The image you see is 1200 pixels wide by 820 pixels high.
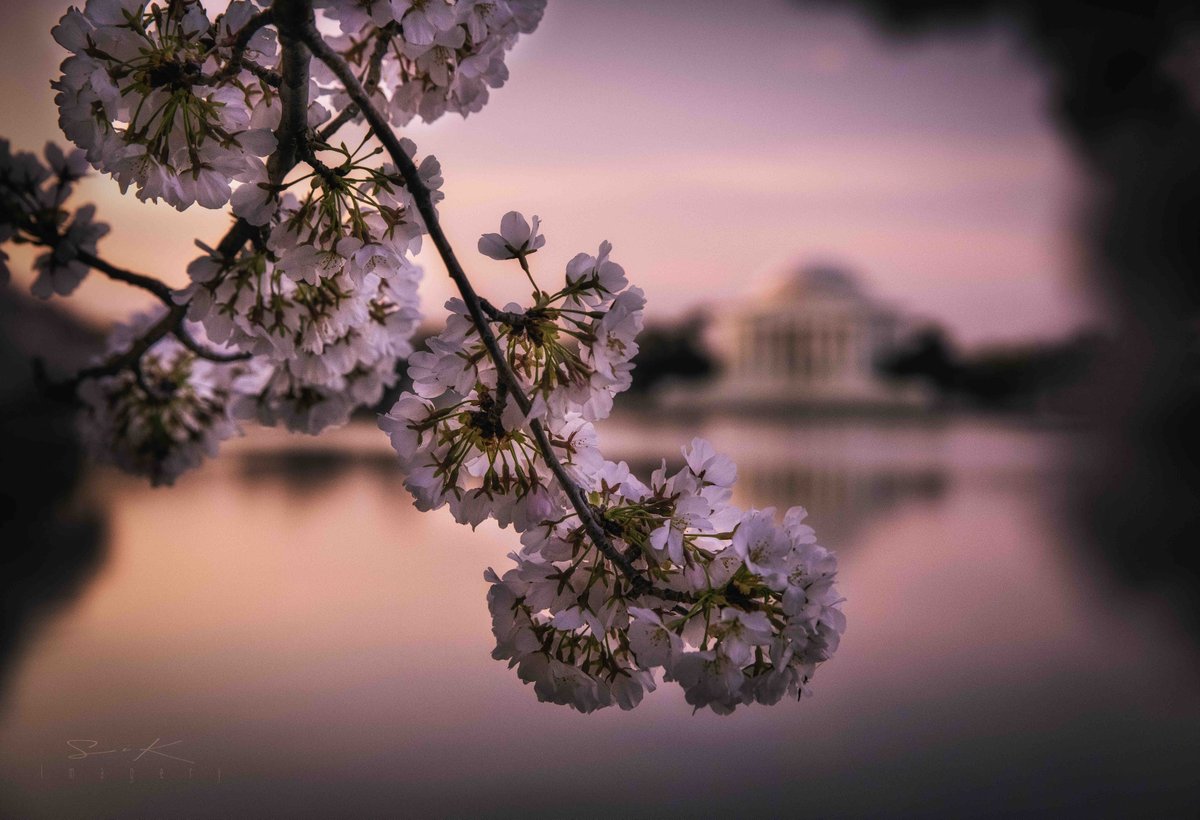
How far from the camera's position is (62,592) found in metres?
1.13

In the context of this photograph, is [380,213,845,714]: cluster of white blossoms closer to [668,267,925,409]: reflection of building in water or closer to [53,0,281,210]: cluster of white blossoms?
[53,0,281,210]: cluster of white blossoms

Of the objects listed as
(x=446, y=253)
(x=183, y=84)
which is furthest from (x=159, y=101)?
(x=446, y=253)

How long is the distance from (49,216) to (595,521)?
343 millimetres

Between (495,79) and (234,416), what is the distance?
0.79 feet

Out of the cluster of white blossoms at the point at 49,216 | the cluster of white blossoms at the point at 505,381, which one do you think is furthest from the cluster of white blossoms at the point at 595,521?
the cluster of white blossoms at the point at 49,216

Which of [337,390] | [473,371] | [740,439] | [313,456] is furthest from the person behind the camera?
[740,439]

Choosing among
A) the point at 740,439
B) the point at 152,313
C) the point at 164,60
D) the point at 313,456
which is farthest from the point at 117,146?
the point at 740,439

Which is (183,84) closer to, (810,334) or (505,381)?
(505,381)

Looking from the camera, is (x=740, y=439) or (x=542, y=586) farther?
(x=740, y=439)

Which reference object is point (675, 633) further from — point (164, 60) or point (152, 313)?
point (152, 313)

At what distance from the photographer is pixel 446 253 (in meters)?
0.24

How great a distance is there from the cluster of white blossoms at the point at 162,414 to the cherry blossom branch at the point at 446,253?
0.97 ft

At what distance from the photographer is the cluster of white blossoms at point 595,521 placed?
25 cm

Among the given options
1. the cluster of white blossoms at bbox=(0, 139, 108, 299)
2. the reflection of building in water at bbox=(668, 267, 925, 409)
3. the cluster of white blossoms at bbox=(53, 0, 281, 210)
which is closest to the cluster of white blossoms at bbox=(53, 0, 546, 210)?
the cluster of white blossoms at bbox=(53, 0, 281, 210)
